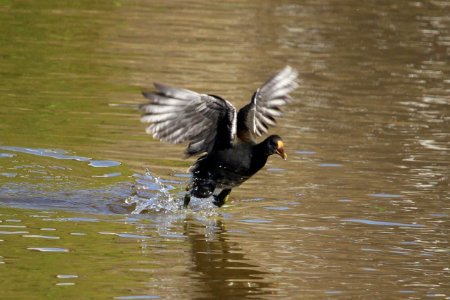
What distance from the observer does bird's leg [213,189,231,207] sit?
863 cm

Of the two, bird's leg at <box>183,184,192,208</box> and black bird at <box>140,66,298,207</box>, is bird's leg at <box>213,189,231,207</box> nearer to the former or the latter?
black bird at <box>140,66,298,207</box>

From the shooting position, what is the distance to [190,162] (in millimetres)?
10289

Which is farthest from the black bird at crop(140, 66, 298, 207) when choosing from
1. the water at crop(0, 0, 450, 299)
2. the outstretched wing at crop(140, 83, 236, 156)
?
the water at crop(0, 0, 450, 299)

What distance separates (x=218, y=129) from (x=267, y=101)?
21.7 inches

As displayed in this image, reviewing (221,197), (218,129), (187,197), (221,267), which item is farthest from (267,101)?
(221,267)

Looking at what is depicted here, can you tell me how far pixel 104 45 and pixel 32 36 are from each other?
36.7 inches

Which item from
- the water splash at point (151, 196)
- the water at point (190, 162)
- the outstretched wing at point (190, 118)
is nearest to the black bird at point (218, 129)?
the outstretched wing at point (190, 118)

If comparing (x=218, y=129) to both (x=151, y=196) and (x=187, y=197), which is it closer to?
(x=187, y=197)

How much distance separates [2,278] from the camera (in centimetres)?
658

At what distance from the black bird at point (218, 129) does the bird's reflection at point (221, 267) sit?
1.24 ft

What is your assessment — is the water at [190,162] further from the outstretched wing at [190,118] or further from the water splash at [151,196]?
the outstretched wing at [190,118]

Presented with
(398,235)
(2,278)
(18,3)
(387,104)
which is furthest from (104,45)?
(2,278)

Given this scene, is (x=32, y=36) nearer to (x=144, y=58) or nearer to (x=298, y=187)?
(x=144, y=58)

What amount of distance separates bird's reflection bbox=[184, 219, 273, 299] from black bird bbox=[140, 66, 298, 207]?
38 centimetres
